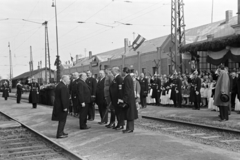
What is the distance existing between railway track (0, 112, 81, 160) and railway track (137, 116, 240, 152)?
368 centimetres

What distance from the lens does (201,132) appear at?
436 inches

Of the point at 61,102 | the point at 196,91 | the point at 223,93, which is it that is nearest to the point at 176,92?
the point at 196,91

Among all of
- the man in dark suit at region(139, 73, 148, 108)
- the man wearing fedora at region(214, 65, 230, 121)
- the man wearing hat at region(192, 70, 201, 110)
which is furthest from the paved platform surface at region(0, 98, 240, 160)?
the man in dark suit at region(139, 73, 148, 108)

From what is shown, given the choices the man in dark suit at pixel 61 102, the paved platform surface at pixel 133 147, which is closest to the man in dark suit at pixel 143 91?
the paved platform surface at pixel 133 147

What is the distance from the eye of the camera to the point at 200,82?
18047 millimetres

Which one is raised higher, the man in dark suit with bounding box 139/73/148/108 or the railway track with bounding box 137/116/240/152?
the man in dark suit with bounding box 139/73/148/108

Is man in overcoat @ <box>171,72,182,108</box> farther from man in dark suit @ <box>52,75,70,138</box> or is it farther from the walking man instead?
man in dark suit @ <box>52,75,70,138</box>

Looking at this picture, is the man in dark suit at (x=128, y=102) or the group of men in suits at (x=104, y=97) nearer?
A: the group of men in suits at (x=104, y=97)

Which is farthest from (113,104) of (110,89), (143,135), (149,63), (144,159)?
(149,63)

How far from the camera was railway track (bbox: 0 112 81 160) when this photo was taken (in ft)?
27.3

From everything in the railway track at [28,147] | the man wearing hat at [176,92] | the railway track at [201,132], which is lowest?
the railway track at [28,147]

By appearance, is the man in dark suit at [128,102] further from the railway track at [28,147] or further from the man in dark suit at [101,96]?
the man in dark suit at [101,96]

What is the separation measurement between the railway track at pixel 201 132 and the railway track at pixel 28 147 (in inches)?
145

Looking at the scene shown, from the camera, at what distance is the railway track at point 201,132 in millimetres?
9180
